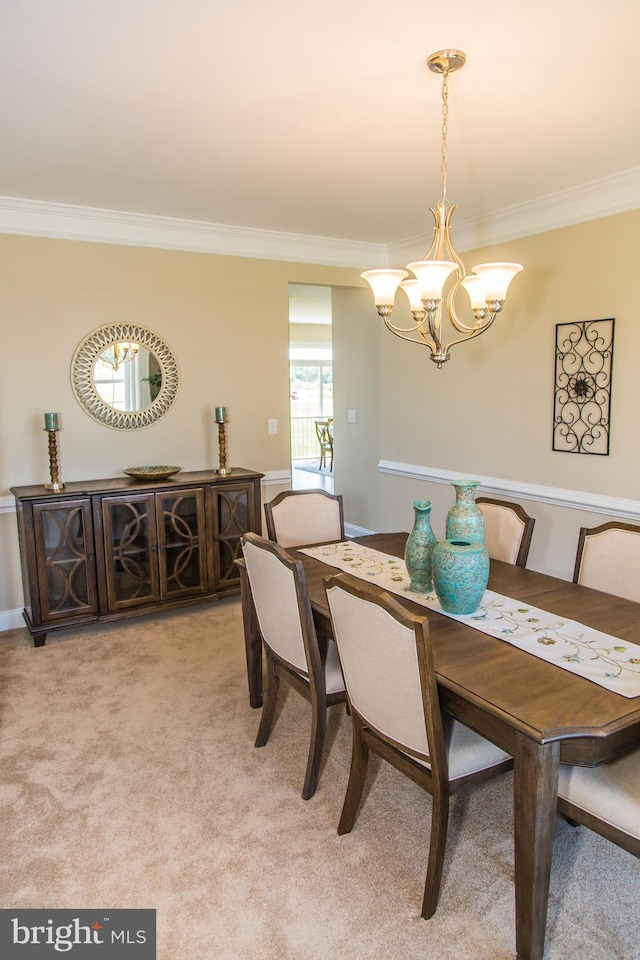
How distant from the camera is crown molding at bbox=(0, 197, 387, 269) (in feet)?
12.0

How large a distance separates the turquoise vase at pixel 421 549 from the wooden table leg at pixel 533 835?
2.90ft

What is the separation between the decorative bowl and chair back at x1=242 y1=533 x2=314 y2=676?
5.52 feet

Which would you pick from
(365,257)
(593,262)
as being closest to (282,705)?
(593,262)

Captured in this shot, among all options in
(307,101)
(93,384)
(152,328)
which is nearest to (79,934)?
(307,101)

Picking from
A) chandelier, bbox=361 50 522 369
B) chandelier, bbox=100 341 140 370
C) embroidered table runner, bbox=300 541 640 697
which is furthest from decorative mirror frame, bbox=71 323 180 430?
embroidered table runner, bbox=300 541 640 697

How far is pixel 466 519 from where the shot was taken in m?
2.19

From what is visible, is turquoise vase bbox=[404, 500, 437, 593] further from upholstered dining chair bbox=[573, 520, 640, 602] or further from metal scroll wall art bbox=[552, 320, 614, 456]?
metal scroll wall art bbox=[552, 320, 614, 456]

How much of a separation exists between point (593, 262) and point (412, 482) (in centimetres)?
206

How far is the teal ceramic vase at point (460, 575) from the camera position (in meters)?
2.05

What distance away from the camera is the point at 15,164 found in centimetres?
302

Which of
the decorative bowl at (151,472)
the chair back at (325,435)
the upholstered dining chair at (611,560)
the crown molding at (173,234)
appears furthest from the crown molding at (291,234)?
the chair back at (325,435)

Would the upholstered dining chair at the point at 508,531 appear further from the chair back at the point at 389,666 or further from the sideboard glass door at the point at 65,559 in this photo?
the sideboard glass door at the point at 65,559

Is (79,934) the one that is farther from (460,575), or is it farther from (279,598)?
(460,575)

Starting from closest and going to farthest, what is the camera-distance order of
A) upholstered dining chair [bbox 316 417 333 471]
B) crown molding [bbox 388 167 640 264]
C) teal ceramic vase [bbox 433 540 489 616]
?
1. teal ceramic vase [bbox 433 540 489 616]
2. crown molding [bbox 388 167 640 264]
3. upholstered dining chair [bbox 316 417 333 471]
